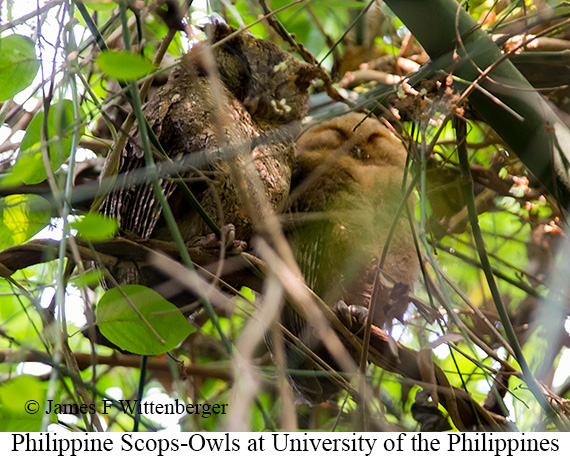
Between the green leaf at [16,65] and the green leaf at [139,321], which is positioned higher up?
the green leaf at [16,65]

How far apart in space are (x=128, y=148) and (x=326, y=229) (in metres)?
0.50

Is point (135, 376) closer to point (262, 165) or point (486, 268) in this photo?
point (262, 165)

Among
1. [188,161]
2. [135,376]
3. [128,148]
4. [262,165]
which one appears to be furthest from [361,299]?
A: [135,376]

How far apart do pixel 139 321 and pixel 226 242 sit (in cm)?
23

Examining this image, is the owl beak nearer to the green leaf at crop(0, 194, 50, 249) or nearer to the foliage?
the foliage

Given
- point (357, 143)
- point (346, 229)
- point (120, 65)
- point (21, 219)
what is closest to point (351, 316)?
point (346, 229)

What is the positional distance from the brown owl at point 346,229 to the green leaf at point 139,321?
42cm

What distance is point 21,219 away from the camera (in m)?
0.90

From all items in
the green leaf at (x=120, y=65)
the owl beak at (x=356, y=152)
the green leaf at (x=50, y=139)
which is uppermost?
the owl beak at (x=356, y=152)

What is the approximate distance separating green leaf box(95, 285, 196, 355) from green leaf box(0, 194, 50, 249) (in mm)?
173

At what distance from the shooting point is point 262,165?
1276 mm

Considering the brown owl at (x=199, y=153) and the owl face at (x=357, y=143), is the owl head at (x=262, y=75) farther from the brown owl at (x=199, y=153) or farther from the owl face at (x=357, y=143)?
the owl face at (x=357, y=143)

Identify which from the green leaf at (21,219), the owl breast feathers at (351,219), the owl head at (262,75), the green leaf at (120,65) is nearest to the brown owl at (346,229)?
the owl breast feathers at (351,219)

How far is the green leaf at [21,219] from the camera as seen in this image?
89 centimetres
